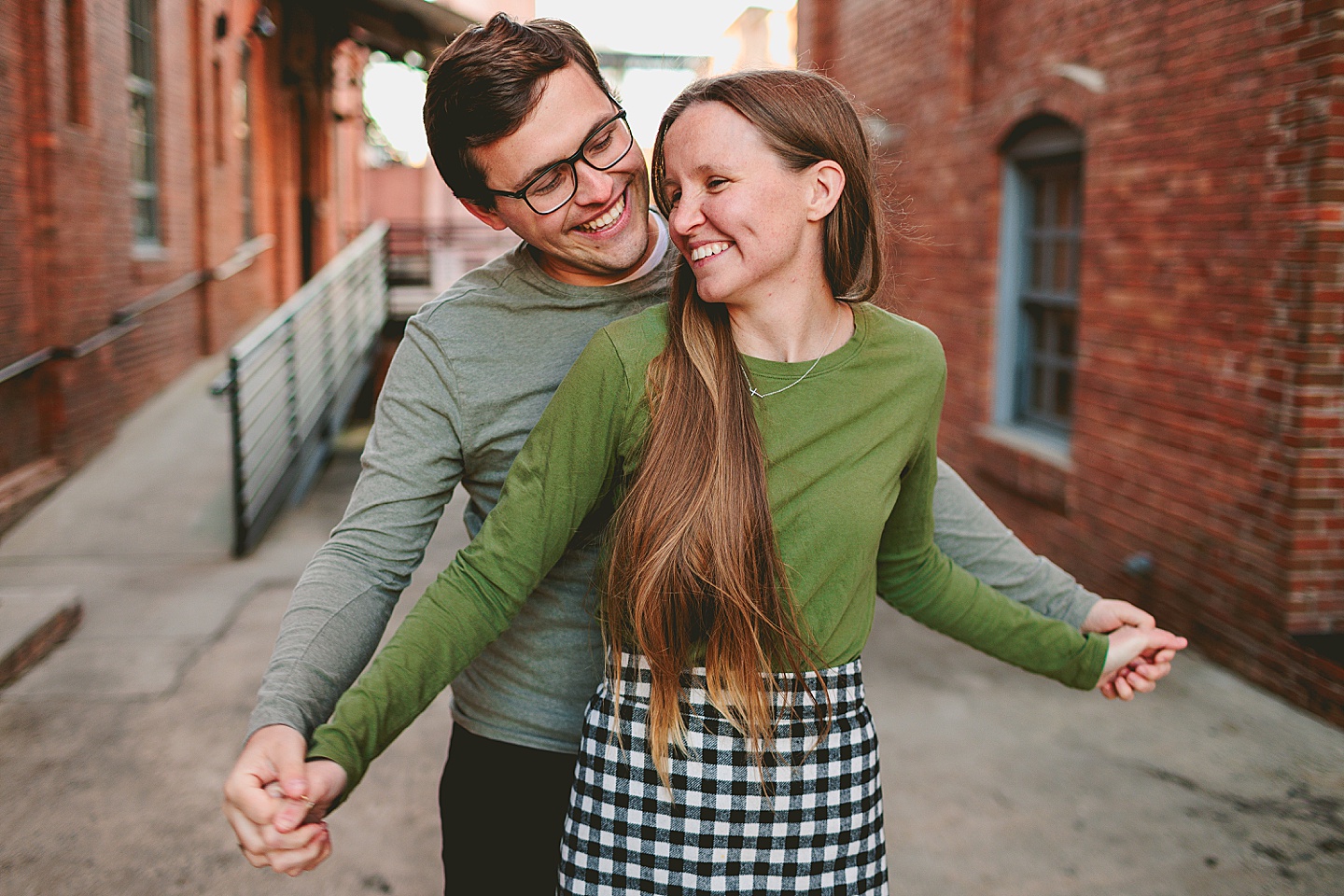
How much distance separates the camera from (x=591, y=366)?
154cm

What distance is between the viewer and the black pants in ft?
5.97

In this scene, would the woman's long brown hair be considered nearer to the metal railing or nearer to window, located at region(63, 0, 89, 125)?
the metal railing

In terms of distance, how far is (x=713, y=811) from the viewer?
5.03 ft

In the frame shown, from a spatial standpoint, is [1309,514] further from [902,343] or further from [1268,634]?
[902,343]

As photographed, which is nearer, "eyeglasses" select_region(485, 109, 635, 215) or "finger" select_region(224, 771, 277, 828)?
"finger" select_region(224, 771, 277, 828)

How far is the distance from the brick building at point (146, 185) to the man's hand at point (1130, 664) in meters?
6.66

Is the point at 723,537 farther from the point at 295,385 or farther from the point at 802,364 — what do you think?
the point at 295,385

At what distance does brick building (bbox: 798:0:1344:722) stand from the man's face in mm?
1703

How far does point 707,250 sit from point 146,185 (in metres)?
9.47

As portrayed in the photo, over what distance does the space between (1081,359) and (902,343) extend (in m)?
5.02

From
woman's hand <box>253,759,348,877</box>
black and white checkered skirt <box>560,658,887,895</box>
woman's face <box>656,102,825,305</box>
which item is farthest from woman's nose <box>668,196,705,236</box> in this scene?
woman's hand <box>253,759,348,877</box>

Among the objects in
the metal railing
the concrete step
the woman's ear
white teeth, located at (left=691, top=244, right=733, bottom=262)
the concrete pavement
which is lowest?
the concrete pavement

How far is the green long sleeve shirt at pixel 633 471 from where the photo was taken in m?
1.48

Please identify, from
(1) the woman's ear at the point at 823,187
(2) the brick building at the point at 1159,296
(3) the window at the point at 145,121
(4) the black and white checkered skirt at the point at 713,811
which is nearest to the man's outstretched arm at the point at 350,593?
(4) the black and white checkered skirt at the point at 713,811
